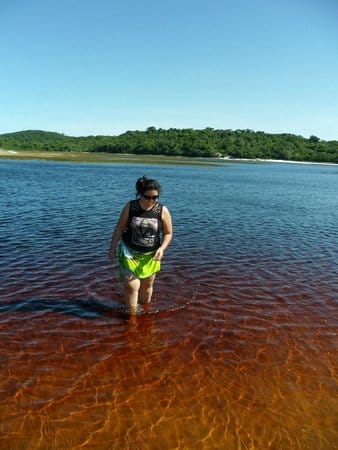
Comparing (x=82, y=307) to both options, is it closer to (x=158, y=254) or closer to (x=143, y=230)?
(x=158, y=254)

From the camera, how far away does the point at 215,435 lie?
542 centimetres

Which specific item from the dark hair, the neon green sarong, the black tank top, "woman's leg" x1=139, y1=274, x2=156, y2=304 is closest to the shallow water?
"woman's leg" x1=139, y1=274, x2=156, y2=304

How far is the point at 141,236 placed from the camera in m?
7.77

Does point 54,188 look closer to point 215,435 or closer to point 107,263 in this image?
point 107,263

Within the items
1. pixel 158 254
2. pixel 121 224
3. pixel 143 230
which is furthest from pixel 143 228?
pixel 158 254

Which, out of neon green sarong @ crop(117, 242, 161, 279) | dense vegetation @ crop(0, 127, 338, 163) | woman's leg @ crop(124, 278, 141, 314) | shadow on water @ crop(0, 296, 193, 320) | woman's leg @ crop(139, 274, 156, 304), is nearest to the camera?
neon green sarong @ crop(117, 242, 161, 279)

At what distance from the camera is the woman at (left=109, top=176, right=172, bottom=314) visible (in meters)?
7.57

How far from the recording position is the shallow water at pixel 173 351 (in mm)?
5504

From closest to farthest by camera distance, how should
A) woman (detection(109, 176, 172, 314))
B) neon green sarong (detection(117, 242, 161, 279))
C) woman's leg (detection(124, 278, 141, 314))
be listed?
woman (detection(109, 176, 172, 314)) → neon green sarong (detection(117, 242, 161, 279)) → woman's leg (detection(124, 278, 141, 314))

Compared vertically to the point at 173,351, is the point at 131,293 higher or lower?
higher

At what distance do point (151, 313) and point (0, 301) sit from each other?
3.71m

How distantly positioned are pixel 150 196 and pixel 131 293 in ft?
7.63

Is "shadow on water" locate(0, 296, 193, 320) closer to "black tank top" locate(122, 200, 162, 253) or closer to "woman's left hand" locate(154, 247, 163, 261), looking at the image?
"woman's left hand" locate(154, 247, 163, 261)

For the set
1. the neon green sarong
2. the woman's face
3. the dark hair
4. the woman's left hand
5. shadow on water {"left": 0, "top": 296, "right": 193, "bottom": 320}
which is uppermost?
the dark hair
